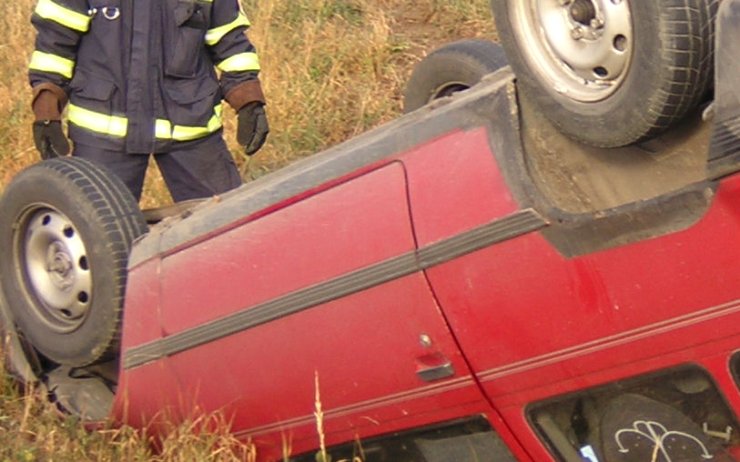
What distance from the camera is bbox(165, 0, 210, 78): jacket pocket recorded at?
4.99 metres

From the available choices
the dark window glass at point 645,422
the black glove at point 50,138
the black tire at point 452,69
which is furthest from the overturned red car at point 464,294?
the black glove at point 50,138

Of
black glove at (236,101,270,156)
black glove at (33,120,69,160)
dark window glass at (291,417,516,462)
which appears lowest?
dark window glass at (291,417,516,462)

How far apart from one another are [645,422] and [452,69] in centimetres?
183

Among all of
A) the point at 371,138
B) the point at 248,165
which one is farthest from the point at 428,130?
the point at 248,165

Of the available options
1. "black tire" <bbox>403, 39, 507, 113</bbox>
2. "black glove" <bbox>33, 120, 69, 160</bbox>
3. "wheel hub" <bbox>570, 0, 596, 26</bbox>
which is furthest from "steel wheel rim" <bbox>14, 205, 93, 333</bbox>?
"wheel hub" <bbox>570, 0, 596, 26</bbox>

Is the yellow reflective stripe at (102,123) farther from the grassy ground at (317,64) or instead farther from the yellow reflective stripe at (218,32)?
the grassy ground at (317,64)

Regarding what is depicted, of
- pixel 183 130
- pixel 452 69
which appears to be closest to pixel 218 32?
pixel 183 130

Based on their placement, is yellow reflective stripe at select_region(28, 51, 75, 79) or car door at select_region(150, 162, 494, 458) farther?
yellow reflective stripe at select_region(28, 51, 75, 79)

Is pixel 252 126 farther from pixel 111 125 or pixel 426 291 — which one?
pixel 426 291

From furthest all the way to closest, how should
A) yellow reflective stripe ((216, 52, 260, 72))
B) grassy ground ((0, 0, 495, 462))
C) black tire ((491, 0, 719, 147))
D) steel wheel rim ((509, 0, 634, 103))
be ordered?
grassy ground ((0, 0, 495, 462))
yellow reflective stripe ((216, 52, 260, 72))
steel wheel rim ((509, 0, 634, 103))
black tire ((491, 0, 719, 147))

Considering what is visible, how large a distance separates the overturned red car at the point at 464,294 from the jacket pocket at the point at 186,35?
4.36 ft

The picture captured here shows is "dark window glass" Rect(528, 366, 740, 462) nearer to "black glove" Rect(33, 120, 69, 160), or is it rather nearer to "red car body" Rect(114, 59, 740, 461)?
"red car body" Rect(114, 59, 740, 461)

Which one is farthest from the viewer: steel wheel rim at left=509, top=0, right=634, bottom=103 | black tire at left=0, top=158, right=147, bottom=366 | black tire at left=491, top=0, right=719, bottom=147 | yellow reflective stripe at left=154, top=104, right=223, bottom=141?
yellow reflective stripe at left=154, top=104, right=223, bottom=141

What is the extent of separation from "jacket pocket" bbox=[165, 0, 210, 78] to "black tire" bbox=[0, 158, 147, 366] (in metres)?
1.00
